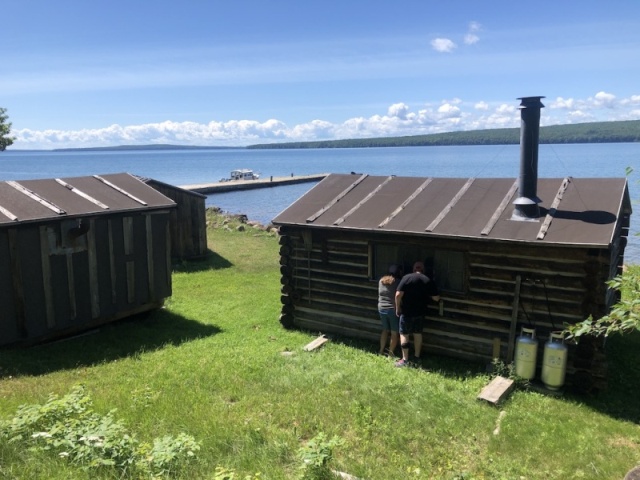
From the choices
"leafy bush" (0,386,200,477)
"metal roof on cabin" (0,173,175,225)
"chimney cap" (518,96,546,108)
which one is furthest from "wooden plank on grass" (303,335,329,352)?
"chimney cap" (518,96,546,108)

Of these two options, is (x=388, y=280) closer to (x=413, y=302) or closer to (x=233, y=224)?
(x=413, y=302)

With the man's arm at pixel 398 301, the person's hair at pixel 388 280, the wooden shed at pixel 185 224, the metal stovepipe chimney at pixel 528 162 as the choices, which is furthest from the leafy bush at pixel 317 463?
Answer: the wooden shed at pixel 185 224

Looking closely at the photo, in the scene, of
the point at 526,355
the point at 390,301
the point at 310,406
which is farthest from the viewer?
the point at 390,301

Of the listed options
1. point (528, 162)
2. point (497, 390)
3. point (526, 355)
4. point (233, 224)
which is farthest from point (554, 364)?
point (233, 224)

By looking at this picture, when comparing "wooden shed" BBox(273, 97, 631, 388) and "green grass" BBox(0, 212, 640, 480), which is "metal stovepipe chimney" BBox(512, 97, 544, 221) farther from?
"green grass" BBox(0, 212, 640, 480)

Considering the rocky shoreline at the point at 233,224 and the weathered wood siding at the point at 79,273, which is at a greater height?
the weathered wood siding at the point at 79,273

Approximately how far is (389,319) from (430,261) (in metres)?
1.54

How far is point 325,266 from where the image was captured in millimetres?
12805

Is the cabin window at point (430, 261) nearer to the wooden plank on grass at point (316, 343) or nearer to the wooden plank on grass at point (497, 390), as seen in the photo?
the wooden plank on grass at point (316, 343)

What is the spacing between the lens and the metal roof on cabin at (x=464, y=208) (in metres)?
9.88

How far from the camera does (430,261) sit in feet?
37.4

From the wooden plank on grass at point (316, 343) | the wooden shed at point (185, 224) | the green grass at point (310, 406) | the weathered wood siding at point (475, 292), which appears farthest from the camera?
the wooden shed at point (185, 224)

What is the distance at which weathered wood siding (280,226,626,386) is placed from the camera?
31.4 feet

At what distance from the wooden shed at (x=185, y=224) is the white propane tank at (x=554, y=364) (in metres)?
15.9
